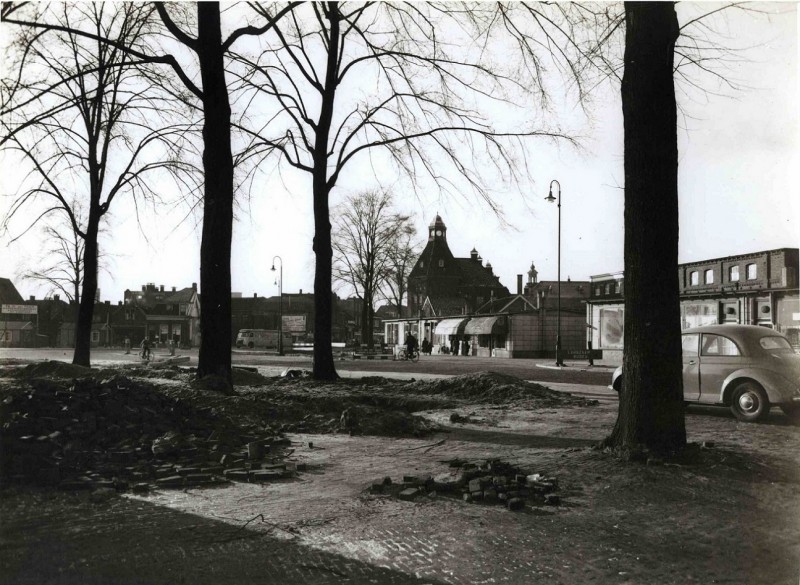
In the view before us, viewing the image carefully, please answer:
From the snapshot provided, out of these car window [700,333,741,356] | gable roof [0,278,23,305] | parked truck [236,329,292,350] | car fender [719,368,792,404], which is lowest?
parked truck [236,329,292,350]

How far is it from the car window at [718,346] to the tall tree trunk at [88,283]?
18.0 meters

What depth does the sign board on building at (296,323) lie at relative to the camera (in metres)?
87.9

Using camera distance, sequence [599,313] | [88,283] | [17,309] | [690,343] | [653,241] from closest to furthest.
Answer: [653,241] < [690,343] < [88,283] < [17,309] < [599,313]

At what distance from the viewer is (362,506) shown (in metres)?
5.41

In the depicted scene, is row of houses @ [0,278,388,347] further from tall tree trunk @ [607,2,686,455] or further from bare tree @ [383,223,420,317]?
tall tree trunk @ [607,2,686,455]

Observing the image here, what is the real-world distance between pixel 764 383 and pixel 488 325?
4167 cm

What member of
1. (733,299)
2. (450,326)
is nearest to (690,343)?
(733,299)

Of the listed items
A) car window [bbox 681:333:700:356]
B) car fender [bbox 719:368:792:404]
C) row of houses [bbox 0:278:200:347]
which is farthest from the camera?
row of houses [bbox 0:278:200:347]

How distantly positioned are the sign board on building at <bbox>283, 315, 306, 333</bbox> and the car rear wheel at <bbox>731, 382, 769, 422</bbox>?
3138 inches

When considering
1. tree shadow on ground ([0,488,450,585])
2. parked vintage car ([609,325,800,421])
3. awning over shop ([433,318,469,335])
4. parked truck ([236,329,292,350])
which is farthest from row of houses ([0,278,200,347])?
tree shadow on ground ([0,488,450,585])

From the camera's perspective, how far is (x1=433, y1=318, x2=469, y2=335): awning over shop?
56.9m

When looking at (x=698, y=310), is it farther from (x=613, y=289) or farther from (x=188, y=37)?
(x=188, y=37)

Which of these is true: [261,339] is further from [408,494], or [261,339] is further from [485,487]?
[485,487]

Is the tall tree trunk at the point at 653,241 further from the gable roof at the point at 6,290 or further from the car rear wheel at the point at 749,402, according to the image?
the gable roof at the point at 6,290
